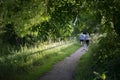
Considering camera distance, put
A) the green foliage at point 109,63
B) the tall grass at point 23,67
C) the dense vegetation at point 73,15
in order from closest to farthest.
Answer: the green foliage at point 109,63, the dense vegetation at point 73,15, the tall grass at point 23,67

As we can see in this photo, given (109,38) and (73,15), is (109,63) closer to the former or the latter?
(109,38)

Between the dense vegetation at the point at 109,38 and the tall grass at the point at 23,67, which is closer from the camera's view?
the dense vegetation at the point at 109,38

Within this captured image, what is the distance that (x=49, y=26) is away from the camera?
1365cm

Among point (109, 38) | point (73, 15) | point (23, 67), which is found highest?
point (73, 15)

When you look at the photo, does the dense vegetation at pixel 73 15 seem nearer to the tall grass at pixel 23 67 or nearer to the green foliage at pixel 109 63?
the green foliage at pixel 109 63

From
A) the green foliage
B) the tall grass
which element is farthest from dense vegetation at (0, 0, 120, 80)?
the tall grass

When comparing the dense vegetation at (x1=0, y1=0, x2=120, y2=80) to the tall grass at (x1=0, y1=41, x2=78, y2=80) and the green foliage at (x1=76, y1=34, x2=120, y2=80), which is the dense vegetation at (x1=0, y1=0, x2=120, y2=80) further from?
the tall grass at (x1=0, y1=41, x2=78, y2=80)

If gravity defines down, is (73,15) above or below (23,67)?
above

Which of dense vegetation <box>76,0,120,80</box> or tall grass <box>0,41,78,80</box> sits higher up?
dense vegetation <box>76,0,120,80</box>

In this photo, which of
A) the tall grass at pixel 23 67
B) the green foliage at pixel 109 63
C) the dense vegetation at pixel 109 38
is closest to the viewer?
the green foliage at pixel 109 63

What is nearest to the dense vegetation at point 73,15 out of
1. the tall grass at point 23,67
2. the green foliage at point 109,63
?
the green foliage at point 109,63

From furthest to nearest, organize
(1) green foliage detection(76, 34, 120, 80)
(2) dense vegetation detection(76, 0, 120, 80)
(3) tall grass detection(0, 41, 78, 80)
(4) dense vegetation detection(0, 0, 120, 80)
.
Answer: (3) tall grass detection(0, 41, 78, 80), (4) dense vegetation detection(0, 0, 120, 80), (2) dense vegetation detection(76, 0, 120, 80), (1) green foliage detection(76, 34, 120, 80)

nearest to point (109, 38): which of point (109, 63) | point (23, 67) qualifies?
point (109, 63)

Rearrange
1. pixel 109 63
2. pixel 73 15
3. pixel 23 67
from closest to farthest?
pixel 109 63 < pixel 73 15 < pixel 23 67
